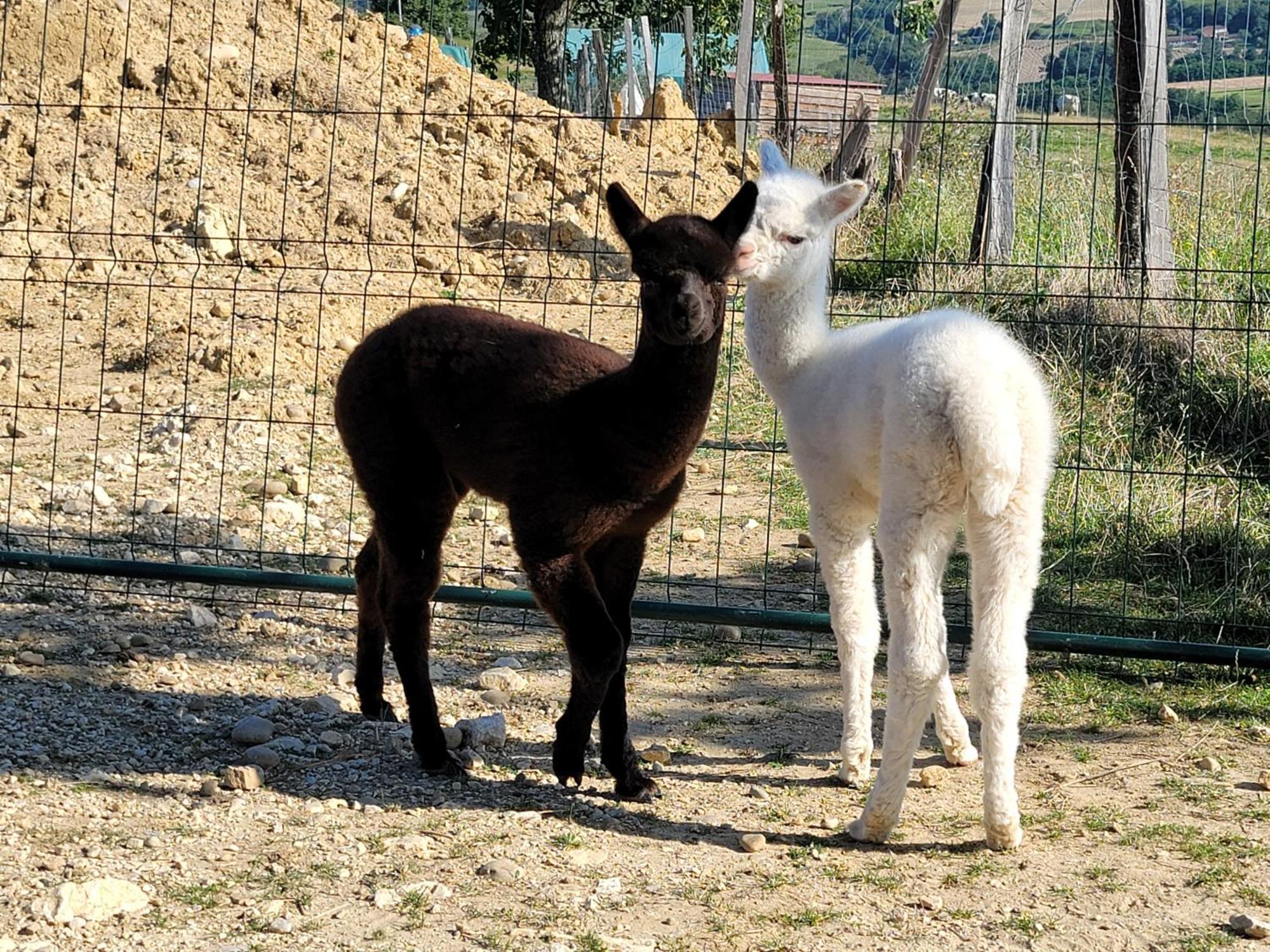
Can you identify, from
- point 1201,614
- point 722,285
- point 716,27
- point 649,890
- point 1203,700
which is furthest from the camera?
point 716,27

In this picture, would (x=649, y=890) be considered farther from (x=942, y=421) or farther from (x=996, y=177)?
(x=996, y=177)

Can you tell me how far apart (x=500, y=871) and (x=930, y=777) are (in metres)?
1.80

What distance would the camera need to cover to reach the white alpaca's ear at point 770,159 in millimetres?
5547

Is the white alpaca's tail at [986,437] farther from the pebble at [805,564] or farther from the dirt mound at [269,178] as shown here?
the dirt mound at [269,178]

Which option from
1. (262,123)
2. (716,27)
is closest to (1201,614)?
(262,123)

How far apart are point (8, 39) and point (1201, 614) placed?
546 inches

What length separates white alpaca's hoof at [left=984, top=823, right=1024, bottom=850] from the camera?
463 cm

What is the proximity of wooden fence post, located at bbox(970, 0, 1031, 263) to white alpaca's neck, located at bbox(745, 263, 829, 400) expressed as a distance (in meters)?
4.92

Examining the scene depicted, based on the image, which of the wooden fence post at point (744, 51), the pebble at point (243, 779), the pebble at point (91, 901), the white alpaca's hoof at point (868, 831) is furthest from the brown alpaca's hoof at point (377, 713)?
the wooden fence post at point (744, 51)

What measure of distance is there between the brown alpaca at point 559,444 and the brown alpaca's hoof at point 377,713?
1.64 feet

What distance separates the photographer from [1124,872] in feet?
14.9

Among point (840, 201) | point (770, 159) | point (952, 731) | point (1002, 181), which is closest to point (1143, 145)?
point (1002, 181)

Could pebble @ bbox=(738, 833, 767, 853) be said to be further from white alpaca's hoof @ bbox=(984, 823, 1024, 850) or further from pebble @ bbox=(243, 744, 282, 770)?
pebble @ bbox=(243, 744, 282, 770)

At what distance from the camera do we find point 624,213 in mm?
4711
